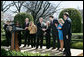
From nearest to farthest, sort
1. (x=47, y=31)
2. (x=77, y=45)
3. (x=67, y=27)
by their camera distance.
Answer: (x=67, y=27)
(x=47, y=31)
(x=77, y=45)

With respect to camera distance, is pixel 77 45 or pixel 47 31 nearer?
pixel 47 31

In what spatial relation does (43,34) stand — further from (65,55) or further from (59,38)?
(65,55)

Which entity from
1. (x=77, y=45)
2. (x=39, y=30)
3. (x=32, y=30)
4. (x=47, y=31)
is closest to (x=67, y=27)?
(x=47, y=31)

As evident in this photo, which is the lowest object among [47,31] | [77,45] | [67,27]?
[77,45]

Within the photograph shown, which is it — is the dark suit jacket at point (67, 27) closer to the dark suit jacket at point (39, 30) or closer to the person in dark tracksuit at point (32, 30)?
the dark suit jacket at point (39, 30)

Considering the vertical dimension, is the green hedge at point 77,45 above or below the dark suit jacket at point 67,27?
below

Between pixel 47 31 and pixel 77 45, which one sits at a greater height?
pixel 47 31

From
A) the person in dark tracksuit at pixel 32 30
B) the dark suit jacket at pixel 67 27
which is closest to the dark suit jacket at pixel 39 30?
the person in dark tracksuit at pixel 32 30

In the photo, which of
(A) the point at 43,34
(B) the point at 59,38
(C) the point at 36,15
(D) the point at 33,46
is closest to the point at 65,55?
(B) the point at 59,38

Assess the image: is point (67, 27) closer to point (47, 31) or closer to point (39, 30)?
point (47, 31)

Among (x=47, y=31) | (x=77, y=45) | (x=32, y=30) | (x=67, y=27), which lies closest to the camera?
(x=67, y=27)

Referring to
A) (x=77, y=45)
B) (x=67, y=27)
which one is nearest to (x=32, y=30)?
(x=67, y=27)

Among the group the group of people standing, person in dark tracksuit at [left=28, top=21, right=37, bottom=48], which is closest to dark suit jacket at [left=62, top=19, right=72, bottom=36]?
the group of people standing

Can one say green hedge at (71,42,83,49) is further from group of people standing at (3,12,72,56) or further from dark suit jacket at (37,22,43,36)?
dark suit jacket at (37,22,43,36)
